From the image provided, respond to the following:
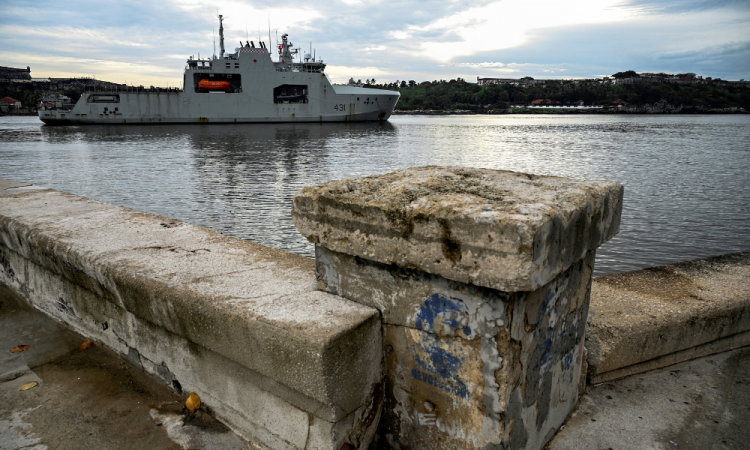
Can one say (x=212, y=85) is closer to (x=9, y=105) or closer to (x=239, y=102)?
(x=239, y=102)

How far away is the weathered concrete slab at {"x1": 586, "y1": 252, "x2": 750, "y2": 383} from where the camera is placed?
1.70 meters

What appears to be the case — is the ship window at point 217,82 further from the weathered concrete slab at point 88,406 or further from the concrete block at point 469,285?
the concrete block at point 469,285

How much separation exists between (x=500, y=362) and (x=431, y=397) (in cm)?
27

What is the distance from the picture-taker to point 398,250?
117cm

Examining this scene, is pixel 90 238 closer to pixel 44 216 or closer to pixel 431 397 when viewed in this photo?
pixel 44 216

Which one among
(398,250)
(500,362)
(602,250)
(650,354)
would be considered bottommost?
(602,250)

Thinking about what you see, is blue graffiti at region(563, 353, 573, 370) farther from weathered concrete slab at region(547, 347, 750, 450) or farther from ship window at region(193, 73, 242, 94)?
ship window at region(193, 73, 242, 94)

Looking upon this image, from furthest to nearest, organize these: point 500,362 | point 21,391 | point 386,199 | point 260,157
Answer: point 260,157 → point 21,391 → point 386,199 → point 500,362

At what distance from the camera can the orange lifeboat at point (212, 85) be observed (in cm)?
3812

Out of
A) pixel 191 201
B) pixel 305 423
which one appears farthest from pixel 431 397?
pixel 191 201

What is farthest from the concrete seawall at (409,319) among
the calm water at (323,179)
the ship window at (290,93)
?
the ship window at (290,93)

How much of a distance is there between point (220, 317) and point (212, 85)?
4108 centimetres

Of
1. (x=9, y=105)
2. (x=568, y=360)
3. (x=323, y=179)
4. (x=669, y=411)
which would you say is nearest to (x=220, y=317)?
(x=568, y=360)

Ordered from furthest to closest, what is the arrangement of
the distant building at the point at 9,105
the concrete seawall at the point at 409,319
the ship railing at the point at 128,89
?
the distant building at the point at 9,105 → the ship railing at the point at 128,89 → the concrete seawall at the point at 409,319
